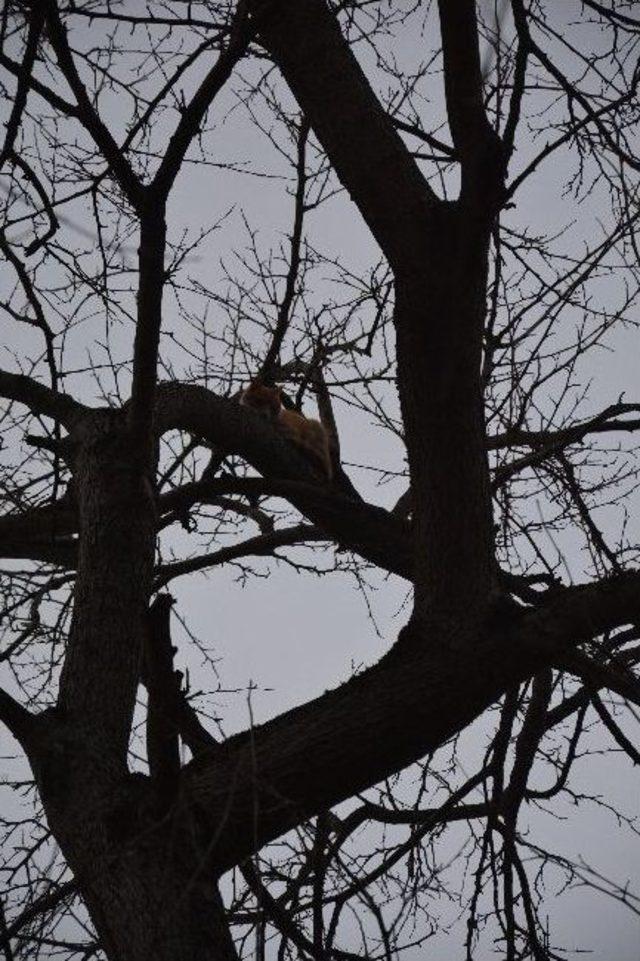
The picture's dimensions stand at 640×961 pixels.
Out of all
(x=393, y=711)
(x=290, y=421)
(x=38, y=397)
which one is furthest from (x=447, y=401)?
(x=290, y=421)

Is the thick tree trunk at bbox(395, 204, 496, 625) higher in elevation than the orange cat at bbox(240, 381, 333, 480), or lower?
lower

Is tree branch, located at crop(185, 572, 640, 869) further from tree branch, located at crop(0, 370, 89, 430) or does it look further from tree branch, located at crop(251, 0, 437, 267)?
tree branch, located at crop(0, 370, 89, 430)

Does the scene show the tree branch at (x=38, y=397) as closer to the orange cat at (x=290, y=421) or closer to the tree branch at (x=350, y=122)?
the tree branch at (x=350, y=122)

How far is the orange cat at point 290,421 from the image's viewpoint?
15.0 ft

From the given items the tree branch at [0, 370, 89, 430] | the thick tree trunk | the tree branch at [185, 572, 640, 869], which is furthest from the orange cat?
the tree branch at [185, 572, 640, 869]

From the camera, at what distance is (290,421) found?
4.78m

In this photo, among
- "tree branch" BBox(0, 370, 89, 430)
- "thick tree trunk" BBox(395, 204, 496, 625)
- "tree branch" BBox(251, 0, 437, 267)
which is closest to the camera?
"thick tree trunk" BBox(395, 204, 496, 625)

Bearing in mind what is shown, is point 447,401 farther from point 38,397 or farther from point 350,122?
point 38,397

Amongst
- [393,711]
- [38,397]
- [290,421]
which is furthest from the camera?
[290,421]

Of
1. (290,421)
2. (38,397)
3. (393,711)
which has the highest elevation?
(290,421)

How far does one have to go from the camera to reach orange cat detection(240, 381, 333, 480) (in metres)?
4.57

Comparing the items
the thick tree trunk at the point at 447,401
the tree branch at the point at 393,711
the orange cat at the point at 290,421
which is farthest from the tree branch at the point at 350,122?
the orange cat at the point at 290,421

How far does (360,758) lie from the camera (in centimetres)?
236

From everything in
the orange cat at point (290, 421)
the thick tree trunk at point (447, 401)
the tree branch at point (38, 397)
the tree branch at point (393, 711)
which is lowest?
the tree branch at point (393, 711)
